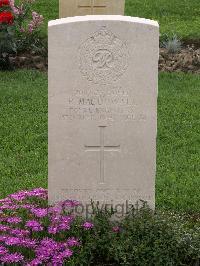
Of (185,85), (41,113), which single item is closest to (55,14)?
(185,85)

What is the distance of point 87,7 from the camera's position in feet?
39.3

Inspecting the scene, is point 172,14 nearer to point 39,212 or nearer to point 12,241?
point 39,212

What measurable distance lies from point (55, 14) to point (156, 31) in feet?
34.6

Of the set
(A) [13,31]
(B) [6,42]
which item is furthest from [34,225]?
(A) [13,31]

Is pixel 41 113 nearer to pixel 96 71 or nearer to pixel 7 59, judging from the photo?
pixel 7 59

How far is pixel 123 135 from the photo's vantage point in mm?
6141

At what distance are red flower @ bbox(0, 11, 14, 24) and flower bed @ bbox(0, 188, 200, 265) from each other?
661 cm

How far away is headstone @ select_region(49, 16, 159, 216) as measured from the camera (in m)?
5.96

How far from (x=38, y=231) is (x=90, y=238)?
388 mm

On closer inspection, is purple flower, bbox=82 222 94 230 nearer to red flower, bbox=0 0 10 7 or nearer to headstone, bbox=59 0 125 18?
headstone, bbox=59 0 125 18

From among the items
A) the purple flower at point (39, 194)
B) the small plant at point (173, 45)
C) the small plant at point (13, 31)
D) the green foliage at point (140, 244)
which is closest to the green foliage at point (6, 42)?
the small plant at point (13, 31)

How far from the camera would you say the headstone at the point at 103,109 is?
596 cm

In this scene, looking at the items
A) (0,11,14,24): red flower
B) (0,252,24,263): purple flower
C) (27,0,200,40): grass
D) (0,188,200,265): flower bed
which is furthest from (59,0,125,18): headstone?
(0,252,24,263): purple flower

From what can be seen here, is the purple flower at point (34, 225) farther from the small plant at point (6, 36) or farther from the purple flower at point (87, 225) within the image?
the small plant at point (6, 36)
